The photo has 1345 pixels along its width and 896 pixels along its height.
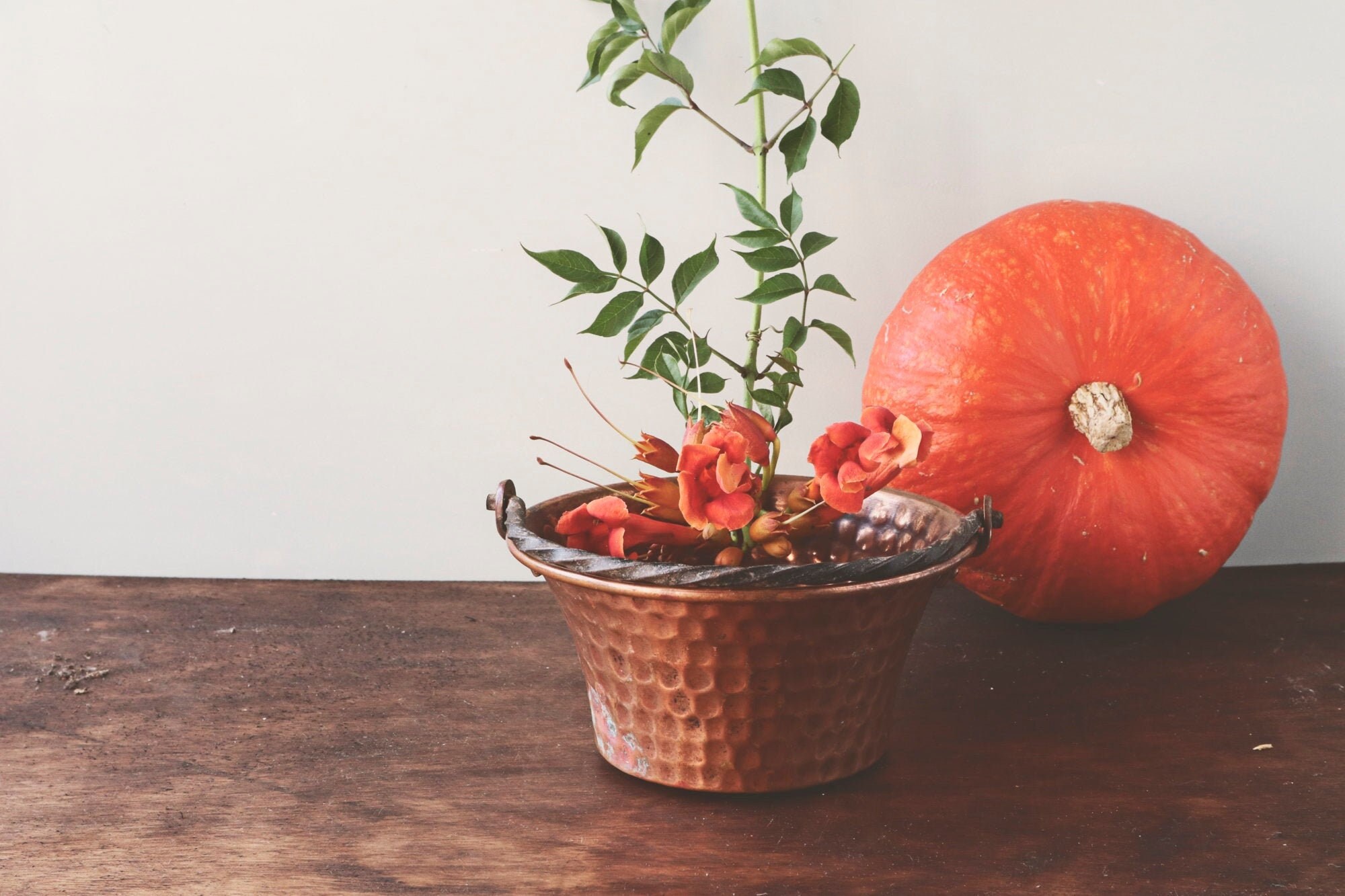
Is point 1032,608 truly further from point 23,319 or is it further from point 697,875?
point 23,319

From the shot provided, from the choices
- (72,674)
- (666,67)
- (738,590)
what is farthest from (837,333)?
(72,674)

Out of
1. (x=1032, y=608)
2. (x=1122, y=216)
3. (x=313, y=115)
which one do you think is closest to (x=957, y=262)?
(x=1122, y=216)

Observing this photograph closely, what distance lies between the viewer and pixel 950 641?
924 millimetres

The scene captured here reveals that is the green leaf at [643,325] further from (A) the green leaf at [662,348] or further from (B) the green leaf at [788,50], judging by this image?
(B) the green leaf at [788,50]

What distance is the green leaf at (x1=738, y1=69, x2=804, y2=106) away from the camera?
85 cm

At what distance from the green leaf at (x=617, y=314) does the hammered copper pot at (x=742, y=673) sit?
22 cm

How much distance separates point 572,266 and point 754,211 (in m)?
0.16

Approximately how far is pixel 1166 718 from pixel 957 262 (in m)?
0.40

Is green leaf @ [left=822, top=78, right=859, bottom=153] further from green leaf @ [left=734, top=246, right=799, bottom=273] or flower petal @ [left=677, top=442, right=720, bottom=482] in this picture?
flower petal @ [left=677, top=442, right=720, bottom=482]

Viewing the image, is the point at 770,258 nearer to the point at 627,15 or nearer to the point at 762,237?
the point at 762,237

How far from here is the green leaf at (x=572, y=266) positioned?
2.56 ft

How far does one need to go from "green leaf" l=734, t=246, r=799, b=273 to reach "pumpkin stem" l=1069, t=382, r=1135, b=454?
25 centimetres

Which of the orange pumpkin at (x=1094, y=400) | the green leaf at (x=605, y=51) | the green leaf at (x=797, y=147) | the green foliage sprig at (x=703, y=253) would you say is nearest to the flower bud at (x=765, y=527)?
the green foliage sprig at (x=703, y=253)

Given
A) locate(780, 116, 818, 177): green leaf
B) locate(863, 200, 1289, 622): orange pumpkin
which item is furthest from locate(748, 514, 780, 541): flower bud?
locate(780, 116, 818, 177): green leaf
